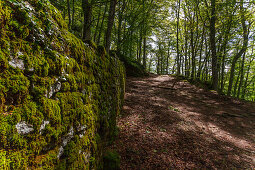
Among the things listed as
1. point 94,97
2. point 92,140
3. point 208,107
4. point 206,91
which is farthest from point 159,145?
point 206,91

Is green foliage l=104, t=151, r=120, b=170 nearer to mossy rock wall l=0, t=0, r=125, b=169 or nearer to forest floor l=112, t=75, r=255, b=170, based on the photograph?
forest floor l=112, t=75, r=255, b=170

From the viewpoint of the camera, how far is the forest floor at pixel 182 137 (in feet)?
12.2

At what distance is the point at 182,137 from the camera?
477 cm

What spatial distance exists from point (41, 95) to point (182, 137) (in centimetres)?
509

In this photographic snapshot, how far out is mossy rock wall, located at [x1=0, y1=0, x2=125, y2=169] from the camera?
3.98 ft

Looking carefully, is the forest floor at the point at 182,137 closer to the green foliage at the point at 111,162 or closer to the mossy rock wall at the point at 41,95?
the green foliage at the point at 111,162

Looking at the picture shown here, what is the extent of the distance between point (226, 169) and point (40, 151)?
16.9ft

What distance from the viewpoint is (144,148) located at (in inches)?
157

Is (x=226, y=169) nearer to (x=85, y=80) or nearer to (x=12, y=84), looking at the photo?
(x=85, y=80)

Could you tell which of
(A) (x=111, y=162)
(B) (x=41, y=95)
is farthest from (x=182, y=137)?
(B) (x=41, y=95)

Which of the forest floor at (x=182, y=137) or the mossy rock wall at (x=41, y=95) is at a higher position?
the mossy rock wall at (x=41, y=95)

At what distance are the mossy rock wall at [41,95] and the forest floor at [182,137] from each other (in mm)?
1770

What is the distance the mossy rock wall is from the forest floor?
177 centimetres

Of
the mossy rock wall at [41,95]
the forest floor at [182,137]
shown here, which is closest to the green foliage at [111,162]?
the forest floor at [182,137]
